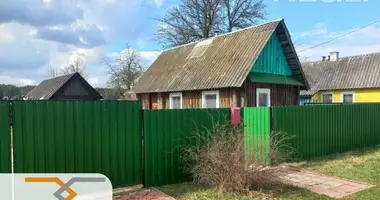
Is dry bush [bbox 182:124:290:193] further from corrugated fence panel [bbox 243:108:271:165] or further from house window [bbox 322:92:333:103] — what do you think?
house window [bbox 322:92:333:103]

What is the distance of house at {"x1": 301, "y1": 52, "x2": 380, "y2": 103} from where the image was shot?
22.7 meters

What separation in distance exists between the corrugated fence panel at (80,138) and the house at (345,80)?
21.4m

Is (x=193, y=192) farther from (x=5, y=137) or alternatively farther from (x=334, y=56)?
(x=334, y=56)

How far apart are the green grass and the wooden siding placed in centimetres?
427

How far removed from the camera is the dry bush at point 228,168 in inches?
225

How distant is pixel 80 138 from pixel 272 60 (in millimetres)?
10344

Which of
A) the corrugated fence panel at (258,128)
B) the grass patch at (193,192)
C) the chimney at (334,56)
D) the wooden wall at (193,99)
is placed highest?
the chimney at (334,56)

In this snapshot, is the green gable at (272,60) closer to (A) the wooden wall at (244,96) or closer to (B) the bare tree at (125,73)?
(A) the wooden wall at (244,96)

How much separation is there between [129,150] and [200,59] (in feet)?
35.0

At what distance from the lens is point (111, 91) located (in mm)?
38312

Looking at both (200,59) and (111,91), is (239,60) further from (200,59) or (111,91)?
(111,91)

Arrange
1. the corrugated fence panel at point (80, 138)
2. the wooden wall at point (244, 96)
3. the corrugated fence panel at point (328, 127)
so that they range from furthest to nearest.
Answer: the wooden wall at point (244, 96) < the corrugated fence panel at point (328, 127) < the corrugated fence panel at point (80, 138)

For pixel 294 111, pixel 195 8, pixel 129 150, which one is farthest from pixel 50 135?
pixel 195 8

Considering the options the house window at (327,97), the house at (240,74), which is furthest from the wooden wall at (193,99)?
the house window at (327,97)
